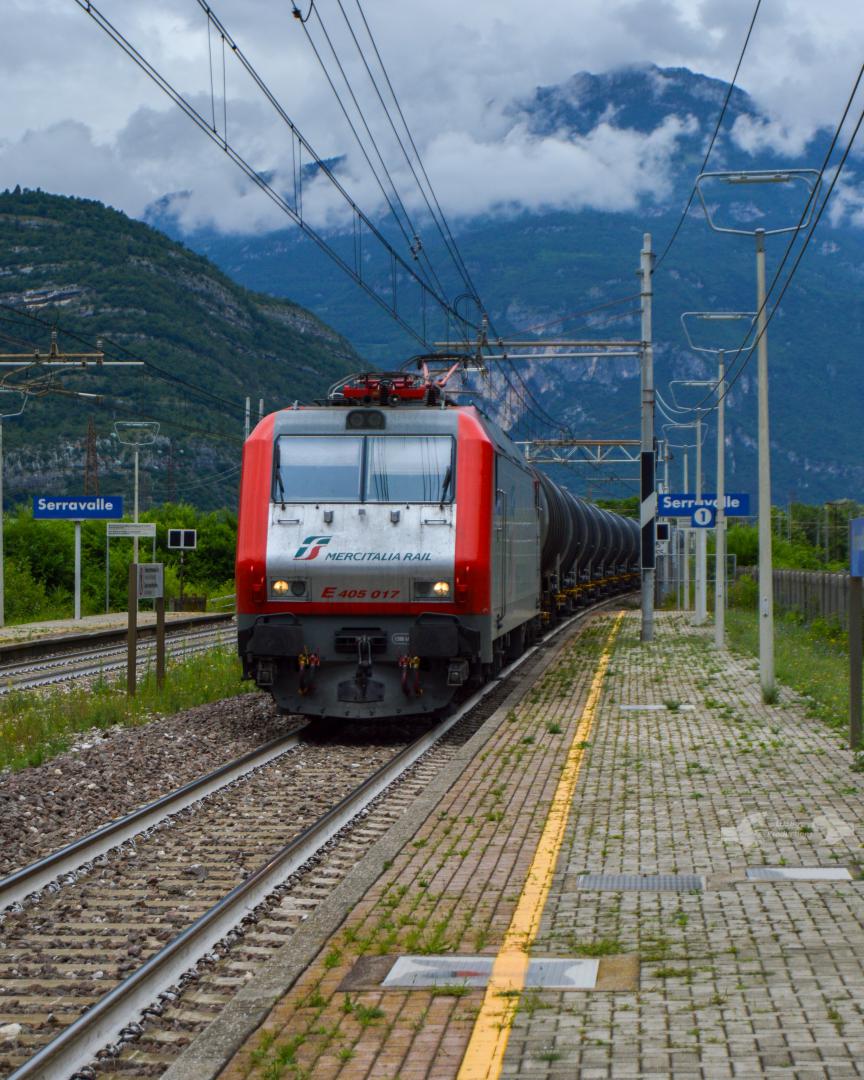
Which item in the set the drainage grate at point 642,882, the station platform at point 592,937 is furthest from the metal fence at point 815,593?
the drainage grate at point 642,882

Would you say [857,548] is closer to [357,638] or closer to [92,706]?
[357,638]

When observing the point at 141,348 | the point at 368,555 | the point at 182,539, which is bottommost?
the point at 368,555

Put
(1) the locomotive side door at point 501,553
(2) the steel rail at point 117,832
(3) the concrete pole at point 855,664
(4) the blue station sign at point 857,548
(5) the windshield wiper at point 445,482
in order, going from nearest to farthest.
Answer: (2) the steel rail at point 117,832, (4) the blue station sign at point 857,548, (3) the concrete pole at point 855,664, (5) the windshield wiper at point 445,482, (1) the locomotive side door at point 501,553

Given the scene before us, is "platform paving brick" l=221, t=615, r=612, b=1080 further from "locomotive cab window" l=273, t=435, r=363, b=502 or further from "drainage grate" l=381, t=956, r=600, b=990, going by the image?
"locomotive cab window" l=273, t=435, r=363, b=502

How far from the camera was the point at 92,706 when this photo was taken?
16344 millimetres

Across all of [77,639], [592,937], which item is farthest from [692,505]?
[592,937]

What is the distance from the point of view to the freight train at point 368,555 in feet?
47.3

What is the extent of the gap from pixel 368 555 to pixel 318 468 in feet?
3.73

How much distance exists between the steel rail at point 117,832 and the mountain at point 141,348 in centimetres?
5042

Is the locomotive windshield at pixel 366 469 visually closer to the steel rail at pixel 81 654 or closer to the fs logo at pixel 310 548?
the fs logo at pixel 310 548

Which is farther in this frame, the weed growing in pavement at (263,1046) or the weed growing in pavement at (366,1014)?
the weed growing in pavement at (366,1014)

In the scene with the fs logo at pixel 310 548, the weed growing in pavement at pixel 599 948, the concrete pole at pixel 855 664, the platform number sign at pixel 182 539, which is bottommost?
the weed growing in pavement at pixel 599 948

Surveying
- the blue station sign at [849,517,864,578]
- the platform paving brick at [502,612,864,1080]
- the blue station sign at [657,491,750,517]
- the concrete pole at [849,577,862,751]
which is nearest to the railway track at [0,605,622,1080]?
the platform paving brick at [502,612,864,1080]

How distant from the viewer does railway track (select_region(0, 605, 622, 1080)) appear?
19.6 ft
